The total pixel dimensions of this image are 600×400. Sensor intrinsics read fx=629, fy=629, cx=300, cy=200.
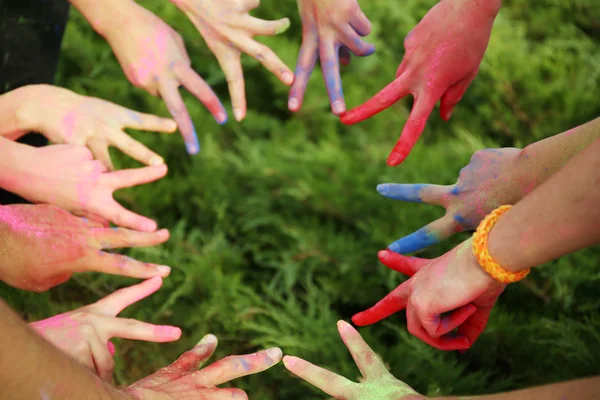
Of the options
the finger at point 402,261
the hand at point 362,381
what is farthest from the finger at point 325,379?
the finger at point 402,261

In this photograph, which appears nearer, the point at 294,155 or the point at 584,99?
the point at 294,155

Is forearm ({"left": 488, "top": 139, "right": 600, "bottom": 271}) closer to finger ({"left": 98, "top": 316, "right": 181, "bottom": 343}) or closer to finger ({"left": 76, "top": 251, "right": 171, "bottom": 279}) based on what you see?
finger ({"left": 98, "top": 316, "right": 181, "bottom": 343})

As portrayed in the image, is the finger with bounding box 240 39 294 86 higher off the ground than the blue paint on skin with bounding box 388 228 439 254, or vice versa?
the finger with bounding box 240 39 294 86

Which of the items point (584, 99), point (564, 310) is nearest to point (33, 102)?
point (564, 310)

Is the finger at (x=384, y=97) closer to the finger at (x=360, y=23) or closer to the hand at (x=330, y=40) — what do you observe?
the hand at (x=330, y=40)

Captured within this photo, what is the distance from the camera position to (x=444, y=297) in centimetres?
112

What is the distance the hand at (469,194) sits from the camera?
1.38 m

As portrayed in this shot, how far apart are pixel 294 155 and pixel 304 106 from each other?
0.29 m

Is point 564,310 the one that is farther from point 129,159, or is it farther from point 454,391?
point 129,159

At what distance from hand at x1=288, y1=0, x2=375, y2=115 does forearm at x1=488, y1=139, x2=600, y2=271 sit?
0.73 metres

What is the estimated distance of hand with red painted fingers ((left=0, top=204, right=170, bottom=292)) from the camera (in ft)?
4.76

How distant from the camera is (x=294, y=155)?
203 cm

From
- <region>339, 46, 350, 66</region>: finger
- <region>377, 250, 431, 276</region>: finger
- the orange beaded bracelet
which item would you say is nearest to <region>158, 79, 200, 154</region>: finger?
<region>339, 46, 350, 66</region>: finger

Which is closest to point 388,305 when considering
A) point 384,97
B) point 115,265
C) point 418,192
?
point 418,192
